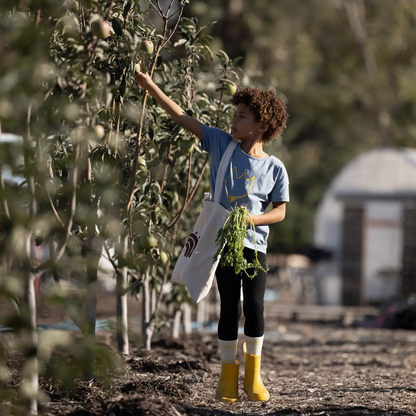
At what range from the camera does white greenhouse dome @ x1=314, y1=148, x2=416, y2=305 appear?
14.5 metres

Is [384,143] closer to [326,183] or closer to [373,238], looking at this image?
[326,183]

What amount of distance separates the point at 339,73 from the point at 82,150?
25856mm

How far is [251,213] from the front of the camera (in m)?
3.62

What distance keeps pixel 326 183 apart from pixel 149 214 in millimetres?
24478

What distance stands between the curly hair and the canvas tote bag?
0.23m

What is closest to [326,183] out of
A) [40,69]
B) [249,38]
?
[249,38]

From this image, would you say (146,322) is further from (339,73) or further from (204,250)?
(339,73)

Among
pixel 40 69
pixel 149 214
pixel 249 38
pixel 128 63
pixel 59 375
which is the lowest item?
pixel 59 375

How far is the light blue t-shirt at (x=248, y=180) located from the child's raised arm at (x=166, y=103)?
2.0 inches

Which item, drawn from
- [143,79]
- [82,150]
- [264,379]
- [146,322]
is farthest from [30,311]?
[146,322]

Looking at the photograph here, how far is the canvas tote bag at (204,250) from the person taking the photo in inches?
140

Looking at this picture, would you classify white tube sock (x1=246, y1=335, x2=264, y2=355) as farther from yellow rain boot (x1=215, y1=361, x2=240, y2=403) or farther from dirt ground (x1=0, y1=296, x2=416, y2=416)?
dirt ground (x1=0, y1=296, x2=416, y2=416)

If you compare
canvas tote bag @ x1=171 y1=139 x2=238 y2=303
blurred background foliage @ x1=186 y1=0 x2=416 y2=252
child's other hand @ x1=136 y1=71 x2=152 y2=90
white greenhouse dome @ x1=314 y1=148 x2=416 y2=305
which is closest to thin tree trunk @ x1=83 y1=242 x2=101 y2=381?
canvas tote bag @ x1=171 y1=139 x2=238 y2=303

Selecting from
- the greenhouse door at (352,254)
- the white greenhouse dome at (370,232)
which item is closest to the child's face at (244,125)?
the white greenhouse dome at (370,232)
